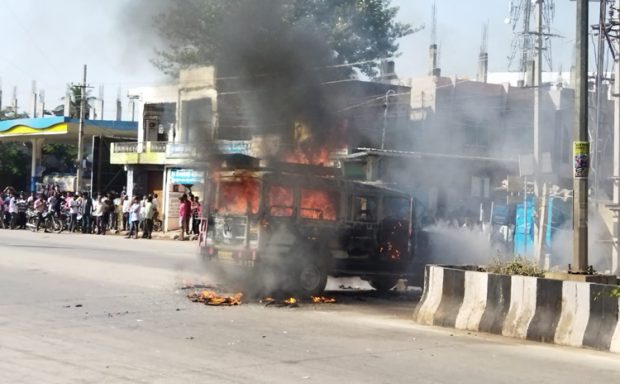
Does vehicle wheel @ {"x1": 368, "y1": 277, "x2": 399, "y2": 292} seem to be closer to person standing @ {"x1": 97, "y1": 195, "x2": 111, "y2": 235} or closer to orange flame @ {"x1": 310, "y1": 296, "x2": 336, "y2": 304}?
orange flame @ {"x1": 310, "y1": 296, "x2": 336, "y2": 304}

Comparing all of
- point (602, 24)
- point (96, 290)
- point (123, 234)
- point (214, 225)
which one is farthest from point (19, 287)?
point (123, 234)

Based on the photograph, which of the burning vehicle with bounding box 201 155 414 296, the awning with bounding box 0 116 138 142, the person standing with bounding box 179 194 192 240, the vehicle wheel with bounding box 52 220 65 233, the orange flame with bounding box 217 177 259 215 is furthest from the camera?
the awning with bounding box 0 116 138 142

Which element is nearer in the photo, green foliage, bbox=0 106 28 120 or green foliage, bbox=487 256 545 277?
green foliage, bbox=487 256 545 277

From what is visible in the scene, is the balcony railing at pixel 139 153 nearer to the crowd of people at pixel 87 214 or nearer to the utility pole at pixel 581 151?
the crowd of people at pixel 87 214

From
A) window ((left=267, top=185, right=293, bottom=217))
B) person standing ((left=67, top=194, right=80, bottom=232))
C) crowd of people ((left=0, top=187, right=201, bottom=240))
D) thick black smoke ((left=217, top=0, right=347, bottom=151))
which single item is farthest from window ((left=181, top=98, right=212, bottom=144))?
person standing ((left=67, top=194, right=80, bottom=232))

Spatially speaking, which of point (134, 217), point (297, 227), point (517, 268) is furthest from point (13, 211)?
point (517, 268)

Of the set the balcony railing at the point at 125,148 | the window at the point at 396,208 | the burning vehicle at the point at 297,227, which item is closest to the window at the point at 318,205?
the burning vehicle at the point at 297,227

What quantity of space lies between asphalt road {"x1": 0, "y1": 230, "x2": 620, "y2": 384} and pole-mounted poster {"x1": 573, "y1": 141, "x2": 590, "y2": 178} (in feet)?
7.79

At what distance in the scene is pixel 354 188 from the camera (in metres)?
11.4

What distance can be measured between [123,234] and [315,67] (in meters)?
17.9

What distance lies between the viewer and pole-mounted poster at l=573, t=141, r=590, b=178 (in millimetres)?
8891

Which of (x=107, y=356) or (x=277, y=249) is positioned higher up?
(x=277, y=249)

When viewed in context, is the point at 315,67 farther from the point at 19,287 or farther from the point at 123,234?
the point at 123,234

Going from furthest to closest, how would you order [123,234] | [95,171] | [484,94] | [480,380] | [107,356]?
[95,171] < [123,234] < [484,94] < [107,356] < [480,380]
